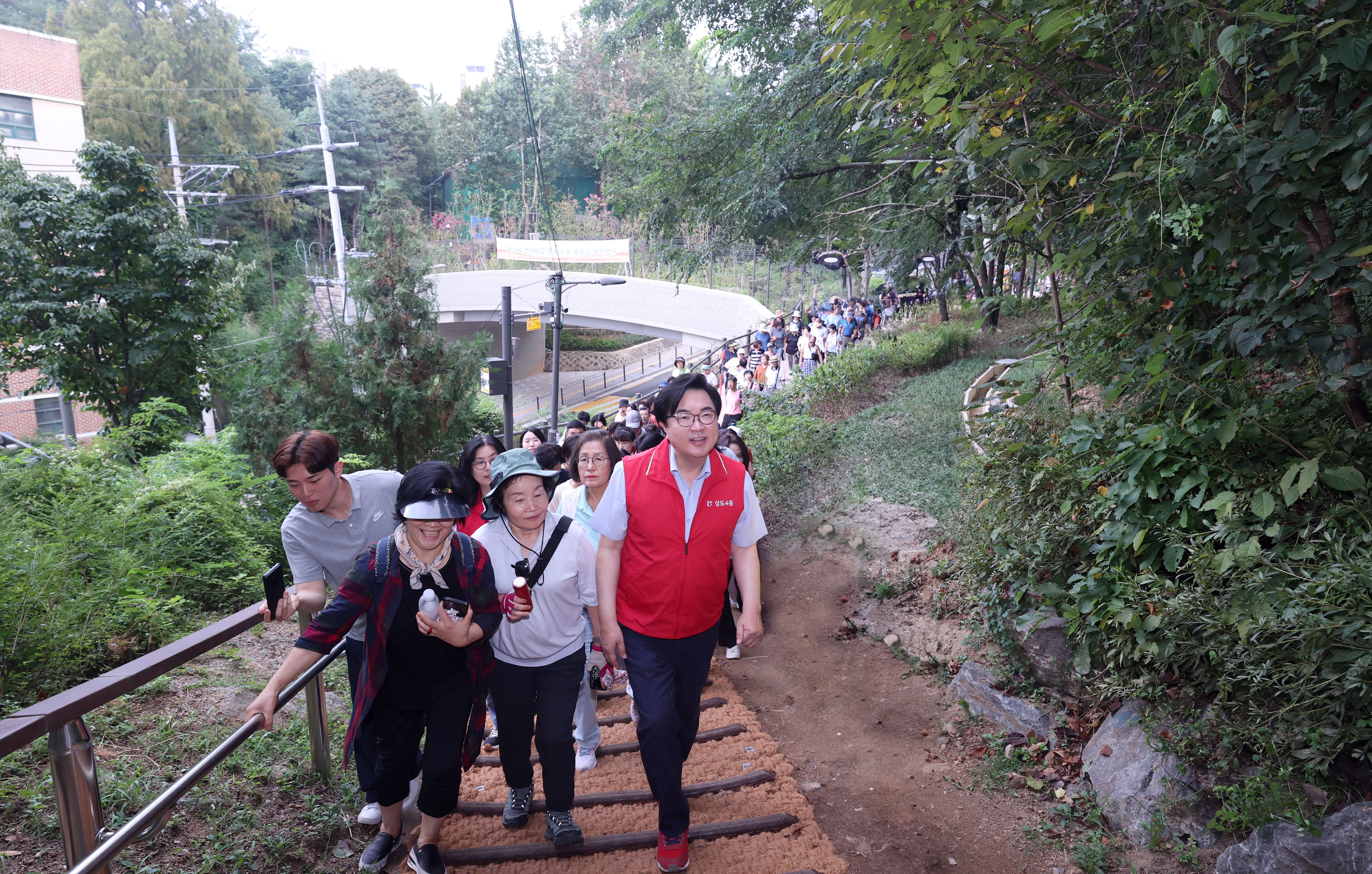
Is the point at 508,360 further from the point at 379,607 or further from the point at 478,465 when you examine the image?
the point at 379,607

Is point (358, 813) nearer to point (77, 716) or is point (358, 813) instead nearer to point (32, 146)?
point (77, 716)

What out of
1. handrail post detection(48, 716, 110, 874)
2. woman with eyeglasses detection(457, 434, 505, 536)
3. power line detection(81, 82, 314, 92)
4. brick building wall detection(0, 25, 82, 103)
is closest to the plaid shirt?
handrail post detection(48, 716, 110, 874)

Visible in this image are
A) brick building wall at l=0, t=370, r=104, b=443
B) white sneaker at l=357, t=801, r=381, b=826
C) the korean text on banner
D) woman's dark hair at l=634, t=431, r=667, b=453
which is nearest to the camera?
white sneaker at l=357, t=801, r=381, b=826

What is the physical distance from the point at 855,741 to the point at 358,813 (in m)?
2.64

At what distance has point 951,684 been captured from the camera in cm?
464

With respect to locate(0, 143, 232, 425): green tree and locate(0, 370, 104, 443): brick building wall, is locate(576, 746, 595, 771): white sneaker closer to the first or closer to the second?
locate(0, 143, 232, 425): green tree

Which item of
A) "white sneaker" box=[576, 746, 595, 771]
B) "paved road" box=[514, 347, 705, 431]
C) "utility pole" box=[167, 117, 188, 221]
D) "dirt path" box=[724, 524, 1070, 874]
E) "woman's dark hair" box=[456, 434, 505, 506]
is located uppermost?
"utility pole" box=[167, 117, 188, 221]

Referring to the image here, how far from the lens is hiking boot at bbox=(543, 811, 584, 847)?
121 inches

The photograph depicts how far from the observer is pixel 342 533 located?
3.10 metres

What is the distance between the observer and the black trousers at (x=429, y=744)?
110 inches

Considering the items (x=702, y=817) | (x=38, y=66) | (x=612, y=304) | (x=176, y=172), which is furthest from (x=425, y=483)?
(x=176, y=172)

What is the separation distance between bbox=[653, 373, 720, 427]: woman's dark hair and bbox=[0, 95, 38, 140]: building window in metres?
27.5

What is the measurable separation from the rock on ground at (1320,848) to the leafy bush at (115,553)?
192 inches

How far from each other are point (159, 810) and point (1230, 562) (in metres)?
3.53
